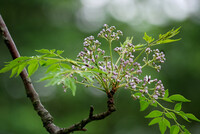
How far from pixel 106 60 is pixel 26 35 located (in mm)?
8692

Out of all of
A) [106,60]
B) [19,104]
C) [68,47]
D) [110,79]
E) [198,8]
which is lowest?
[110,79]

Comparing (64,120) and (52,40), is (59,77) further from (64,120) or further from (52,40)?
(64,120)

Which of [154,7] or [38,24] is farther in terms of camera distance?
[154,7]

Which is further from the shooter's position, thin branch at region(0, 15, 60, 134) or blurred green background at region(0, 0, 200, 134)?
blurred green background at region(0, 0, 200, 134)

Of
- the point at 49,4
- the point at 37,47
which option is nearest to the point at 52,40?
the point at 37,47

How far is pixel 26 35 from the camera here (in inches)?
382

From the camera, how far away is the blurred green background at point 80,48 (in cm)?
916

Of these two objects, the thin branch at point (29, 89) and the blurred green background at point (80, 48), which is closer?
the thin branch at point (29, 89)

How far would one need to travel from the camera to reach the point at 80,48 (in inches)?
360

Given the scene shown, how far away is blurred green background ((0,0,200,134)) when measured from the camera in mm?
9164

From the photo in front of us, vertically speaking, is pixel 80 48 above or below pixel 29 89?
above

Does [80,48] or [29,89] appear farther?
[80,48]

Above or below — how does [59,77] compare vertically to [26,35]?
below

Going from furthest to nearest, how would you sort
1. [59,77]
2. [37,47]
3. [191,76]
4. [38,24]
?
[191,76] → [38,24] → [37,47] → [59,77]
